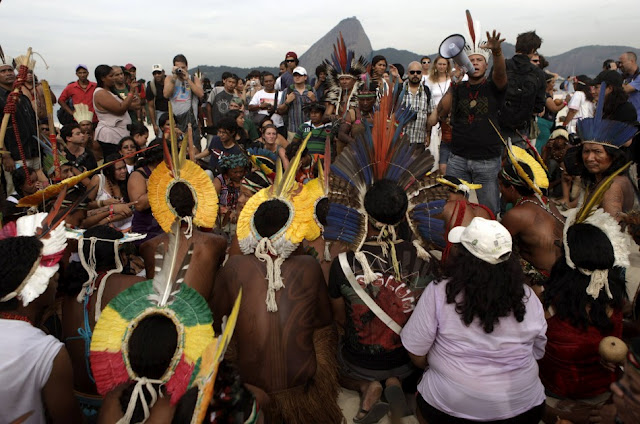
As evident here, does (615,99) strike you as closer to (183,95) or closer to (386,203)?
(386,203)

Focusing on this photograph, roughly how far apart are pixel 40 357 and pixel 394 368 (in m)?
1.84

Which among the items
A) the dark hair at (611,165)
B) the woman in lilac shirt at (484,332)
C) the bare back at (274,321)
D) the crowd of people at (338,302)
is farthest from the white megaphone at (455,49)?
the bare back at (274,321)

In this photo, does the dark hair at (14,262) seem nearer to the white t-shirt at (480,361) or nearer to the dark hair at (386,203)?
the dark hair at (386,203)

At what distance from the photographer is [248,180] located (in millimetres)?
4328

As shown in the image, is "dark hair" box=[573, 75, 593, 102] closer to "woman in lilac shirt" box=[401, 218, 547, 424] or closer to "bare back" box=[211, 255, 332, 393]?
"woman in lilac shirt" box=[401, 218, 547, 424]

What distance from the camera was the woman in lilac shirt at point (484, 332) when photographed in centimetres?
207

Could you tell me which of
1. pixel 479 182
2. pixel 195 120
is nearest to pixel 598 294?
pixel 479 182

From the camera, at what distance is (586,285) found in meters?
2.52

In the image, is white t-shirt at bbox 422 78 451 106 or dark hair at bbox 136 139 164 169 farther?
white t-shirt at bbox 422 78 451 106

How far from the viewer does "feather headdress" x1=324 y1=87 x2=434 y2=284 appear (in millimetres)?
2613

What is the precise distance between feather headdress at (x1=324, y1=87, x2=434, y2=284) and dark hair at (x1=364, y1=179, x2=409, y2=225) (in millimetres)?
56

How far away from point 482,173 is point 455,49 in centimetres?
137

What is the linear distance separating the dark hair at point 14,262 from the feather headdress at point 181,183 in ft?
3.66

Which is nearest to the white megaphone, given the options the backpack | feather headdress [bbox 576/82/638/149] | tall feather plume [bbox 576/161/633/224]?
the backpack
